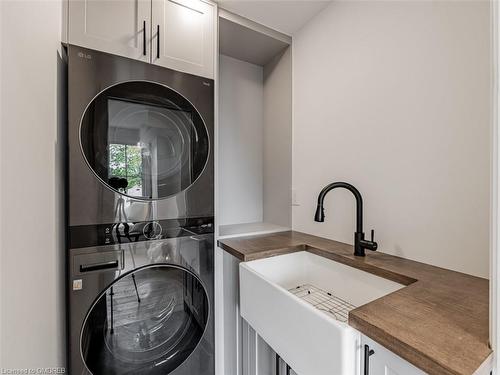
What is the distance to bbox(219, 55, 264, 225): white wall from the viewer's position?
191cm

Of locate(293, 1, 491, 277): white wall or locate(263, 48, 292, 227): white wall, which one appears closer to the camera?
locate(293, 1, 491, 277): white wall

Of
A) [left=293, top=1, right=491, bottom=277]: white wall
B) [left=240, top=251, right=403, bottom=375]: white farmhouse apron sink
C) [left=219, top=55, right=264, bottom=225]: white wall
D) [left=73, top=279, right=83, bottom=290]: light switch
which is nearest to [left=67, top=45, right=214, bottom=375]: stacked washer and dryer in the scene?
[left=73, top=279, right=83, bottom=290]: light switch

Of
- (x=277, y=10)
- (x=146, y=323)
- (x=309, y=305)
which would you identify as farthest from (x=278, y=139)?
(x=146, y=323)

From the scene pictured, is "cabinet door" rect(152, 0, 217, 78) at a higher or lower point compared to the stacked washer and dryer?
higher

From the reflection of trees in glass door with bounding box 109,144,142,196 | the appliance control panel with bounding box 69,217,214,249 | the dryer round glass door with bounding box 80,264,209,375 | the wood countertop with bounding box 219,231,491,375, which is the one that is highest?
the reflection of trees in glass door with bounding box 109,144,142,196

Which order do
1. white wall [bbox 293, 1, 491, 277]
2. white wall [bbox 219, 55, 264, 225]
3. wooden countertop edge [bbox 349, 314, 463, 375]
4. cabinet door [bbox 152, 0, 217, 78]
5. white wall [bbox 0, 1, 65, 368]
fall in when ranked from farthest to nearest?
white wall [bbox 219, 55, 264, 225] < cabinet door [bbox 152, 0, 217, 78] < white wall [bbox 293, 1, 491, 277] < white wall [bbox 0, 1, 65, 368] < wooden countertop edge [bbox 349, 314, 463, 375]

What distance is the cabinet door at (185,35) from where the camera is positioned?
3.83 feet

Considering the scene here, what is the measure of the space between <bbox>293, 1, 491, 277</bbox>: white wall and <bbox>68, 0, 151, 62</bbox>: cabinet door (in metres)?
1.04

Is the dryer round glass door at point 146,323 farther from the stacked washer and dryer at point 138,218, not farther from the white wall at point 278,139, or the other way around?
the white wall at point 278,139

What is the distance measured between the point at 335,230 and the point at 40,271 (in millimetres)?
1379

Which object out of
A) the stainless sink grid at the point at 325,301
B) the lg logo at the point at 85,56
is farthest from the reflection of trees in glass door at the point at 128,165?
the stainless sink grid at the point at 325,301

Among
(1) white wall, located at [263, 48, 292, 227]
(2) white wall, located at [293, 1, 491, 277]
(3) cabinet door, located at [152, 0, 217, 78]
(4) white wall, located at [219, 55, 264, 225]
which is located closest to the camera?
(2) white wall, located at [293, 1, 491, 277]

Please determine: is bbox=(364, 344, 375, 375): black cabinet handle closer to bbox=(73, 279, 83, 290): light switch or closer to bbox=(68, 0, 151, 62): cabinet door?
bbox=(73, 279, 83, 290): light switch

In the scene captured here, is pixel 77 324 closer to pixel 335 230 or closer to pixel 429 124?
pixel 335 230
